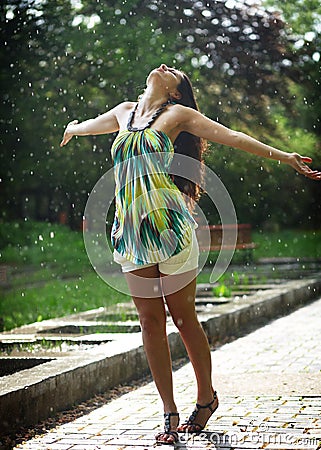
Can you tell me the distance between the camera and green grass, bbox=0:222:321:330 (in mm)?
9484

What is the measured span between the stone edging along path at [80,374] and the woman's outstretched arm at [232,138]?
133 centimetres

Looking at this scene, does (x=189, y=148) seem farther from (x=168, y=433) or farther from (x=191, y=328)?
(x=168, y=433)

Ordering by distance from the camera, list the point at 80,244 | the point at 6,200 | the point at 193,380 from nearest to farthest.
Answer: the point at 193,380 → the point at 80,244 → the point at 6,200

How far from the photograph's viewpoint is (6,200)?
21172 mm

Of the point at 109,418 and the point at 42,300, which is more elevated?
the point at 109,418

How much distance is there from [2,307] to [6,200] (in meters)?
11.4

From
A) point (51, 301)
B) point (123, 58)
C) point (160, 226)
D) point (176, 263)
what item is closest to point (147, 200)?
point (160, 226)

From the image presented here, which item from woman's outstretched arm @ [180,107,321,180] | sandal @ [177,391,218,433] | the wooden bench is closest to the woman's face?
woman's outstretched arm @ [180,107,321,180]

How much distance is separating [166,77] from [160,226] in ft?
2.03

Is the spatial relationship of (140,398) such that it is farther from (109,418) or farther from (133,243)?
(133,243)

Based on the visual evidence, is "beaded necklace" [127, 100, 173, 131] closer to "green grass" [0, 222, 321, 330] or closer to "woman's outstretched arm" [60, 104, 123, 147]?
"woman's outstretched arm" [60, 104, 123, 147]

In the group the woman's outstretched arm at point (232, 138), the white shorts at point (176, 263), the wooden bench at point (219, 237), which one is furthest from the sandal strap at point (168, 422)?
the wooden bench at point (219, 237)

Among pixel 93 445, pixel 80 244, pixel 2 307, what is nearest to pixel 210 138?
pixel 93 445

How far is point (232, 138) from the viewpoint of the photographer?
3.62 m
